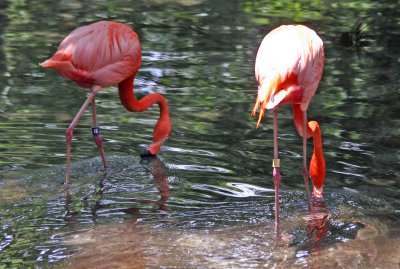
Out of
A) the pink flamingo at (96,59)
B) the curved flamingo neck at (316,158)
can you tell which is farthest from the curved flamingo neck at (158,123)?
the curved flamingo neck at (316,158)

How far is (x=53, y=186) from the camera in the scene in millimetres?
5801

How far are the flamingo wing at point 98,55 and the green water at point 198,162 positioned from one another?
2.12 feet

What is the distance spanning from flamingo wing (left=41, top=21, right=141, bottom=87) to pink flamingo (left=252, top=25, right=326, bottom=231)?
1.35 metres

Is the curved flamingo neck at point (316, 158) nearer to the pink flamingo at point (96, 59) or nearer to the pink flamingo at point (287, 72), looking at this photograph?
the pink flamingo at point (287, 72)

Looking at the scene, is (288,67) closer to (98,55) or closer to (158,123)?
(98,55)

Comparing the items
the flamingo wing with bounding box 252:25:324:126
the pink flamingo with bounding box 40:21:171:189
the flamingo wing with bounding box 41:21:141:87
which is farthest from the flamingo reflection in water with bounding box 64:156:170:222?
the flamingo wing with bounding box 252:25:324:126

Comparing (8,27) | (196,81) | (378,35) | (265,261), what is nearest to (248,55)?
(196,81)

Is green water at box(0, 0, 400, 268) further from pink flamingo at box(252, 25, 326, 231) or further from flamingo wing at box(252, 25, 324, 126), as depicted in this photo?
flamingo wing at box(252, 25, 324, 126)

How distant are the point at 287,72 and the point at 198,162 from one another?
1.53 meters

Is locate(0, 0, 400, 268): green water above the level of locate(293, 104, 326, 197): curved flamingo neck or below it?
below

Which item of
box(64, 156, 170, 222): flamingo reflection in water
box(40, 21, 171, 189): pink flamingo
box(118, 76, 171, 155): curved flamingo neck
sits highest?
box(40, 21, 171, 189): pink flamingo

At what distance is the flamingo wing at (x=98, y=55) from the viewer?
5.94m

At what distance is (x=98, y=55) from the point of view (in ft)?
19.7

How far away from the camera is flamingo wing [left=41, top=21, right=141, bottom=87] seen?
594 centimetres
